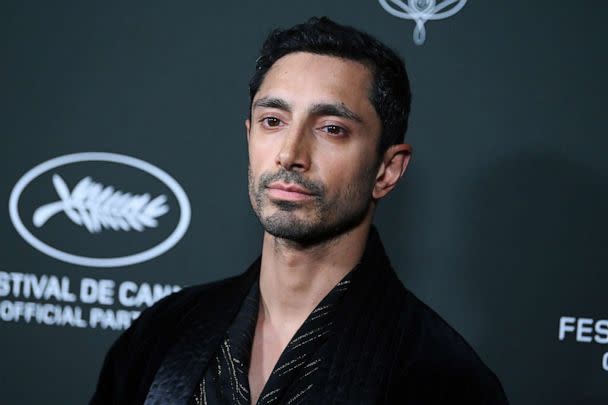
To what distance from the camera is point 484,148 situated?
5.84ft

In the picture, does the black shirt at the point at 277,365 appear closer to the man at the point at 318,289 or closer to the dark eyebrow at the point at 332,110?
the man at the point at 318,289

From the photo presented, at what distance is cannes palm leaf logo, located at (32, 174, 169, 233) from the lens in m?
1.87

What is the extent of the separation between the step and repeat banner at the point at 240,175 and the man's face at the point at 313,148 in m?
0.53

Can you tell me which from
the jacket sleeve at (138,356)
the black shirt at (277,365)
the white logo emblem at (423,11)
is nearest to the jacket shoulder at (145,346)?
the jacket sleeve at (138,356)

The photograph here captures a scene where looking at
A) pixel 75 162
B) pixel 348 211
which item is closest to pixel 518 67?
pixel 348 211

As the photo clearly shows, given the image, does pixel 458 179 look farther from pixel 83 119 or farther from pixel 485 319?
pixel 83 119

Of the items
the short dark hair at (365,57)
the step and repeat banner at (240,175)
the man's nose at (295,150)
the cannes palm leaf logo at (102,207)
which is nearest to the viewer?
the man's nose at (295,150)

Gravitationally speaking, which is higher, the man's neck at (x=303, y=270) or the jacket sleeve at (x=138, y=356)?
the man's neck at (x=303, y=270)

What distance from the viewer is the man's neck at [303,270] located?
1.29 meters

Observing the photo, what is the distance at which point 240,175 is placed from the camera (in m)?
1.85

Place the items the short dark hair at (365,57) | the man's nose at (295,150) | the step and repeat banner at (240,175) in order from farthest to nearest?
the step and repeat banner at (240,175) < the short dark hair at (365,57) < the man's nose at (295,150)

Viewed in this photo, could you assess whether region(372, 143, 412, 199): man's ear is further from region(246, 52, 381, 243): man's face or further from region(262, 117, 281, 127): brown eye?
region(262, 117, 281, 127): brown eye

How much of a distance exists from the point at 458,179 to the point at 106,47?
924mm

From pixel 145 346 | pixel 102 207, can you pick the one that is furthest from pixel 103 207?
pixel 145 346
